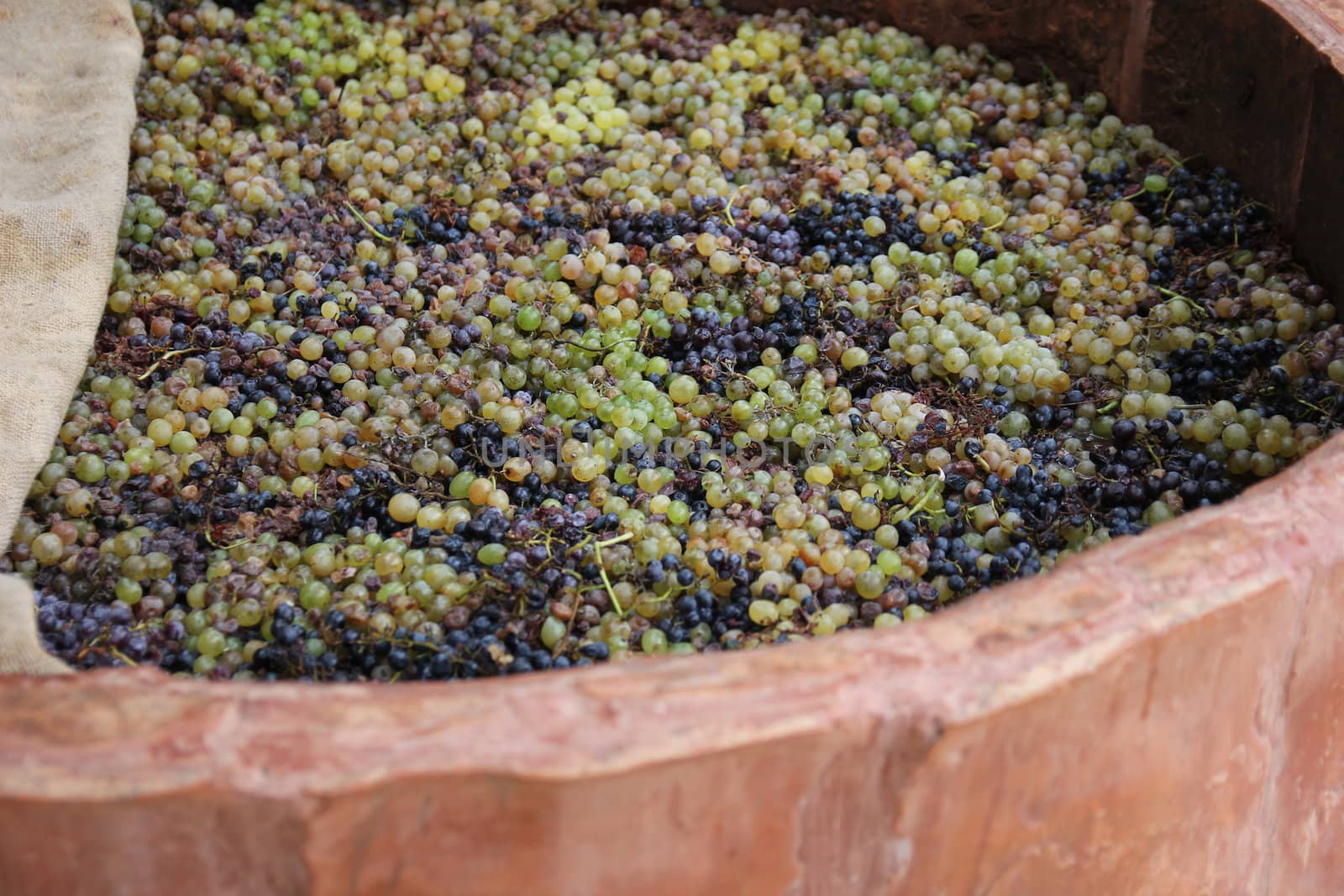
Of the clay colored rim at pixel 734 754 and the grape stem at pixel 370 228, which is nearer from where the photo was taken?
the clay colored rim at pixel 734 754

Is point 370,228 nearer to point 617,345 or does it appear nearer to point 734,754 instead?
point 617,345

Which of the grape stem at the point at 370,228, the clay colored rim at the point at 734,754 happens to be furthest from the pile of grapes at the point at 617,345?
the clay colored rim at the point at 734,754

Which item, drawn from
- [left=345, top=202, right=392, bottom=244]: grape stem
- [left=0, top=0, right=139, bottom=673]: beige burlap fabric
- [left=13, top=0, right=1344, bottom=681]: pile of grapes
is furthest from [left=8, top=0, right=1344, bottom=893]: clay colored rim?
[left=345, top=202, right=392, bottom=244]: grape stem

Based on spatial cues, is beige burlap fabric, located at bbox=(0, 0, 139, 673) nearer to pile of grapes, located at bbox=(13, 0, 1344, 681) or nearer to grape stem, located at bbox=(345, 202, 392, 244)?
pile of grapes, located at bbox=(13, 0, 1344, 681)

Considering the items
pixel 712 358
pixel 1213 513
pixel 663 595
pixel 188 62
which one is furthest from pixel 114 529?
pixel 1213 513

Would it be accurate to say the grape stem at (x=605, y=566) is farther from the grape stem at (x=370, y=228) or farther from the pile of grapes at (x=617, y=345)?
the grape stem at (x=370, y=228)

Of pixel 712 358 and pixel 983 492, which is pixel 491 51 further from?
pixel 983 492

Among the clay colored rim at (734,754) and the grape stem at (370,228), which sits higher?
the clay colored rim at (734,754)
